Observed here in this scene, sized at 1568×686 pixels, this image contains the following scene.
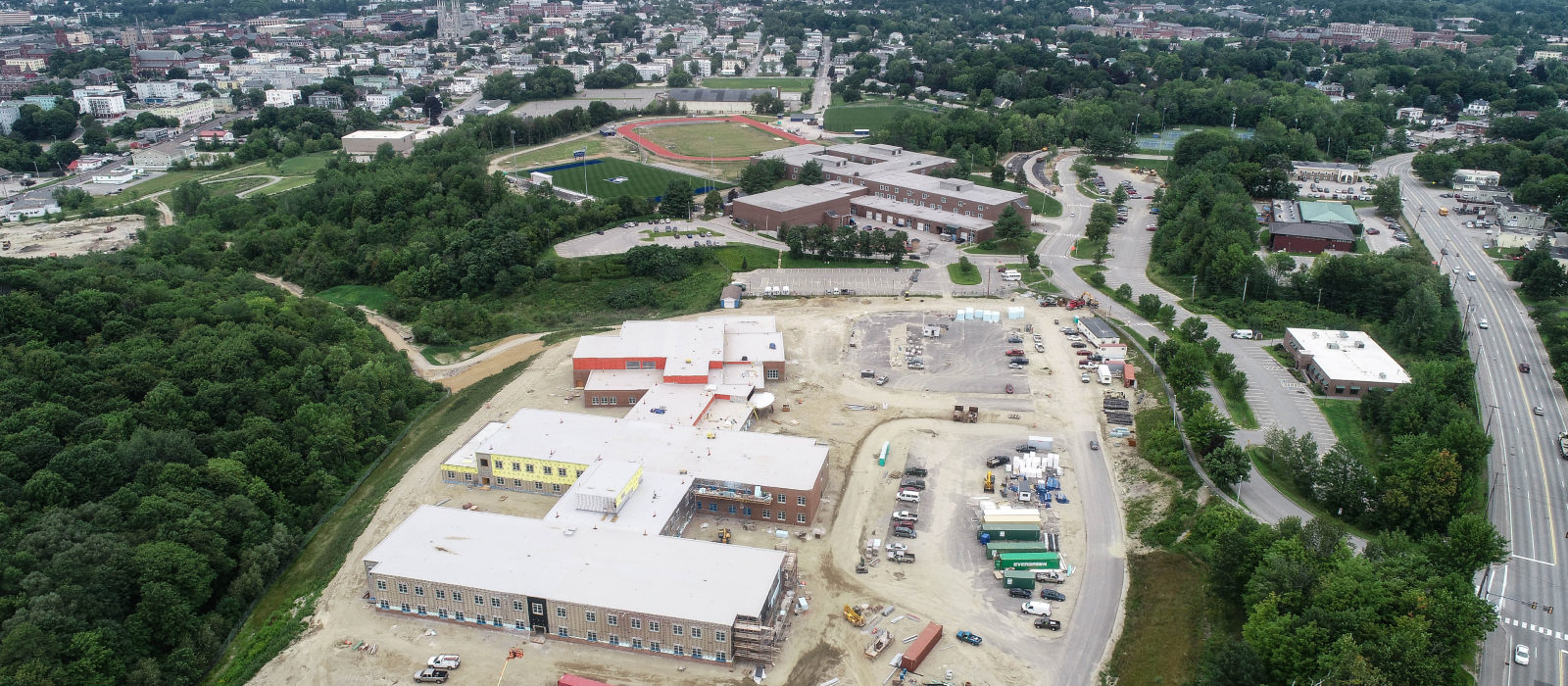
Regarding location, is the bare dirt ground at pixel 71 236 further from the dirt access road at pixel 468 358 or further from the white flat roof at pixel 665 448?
the white flat roof at pixel 665 448

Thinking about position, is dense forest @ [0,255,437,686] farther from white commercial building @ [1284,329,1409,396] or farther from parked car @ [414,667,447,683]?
white commercial building @ [1284,329,1409,396]

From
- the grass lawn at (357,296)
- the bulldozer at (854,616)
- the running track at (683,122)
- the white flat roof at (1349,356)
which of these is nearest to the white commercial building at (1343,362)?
the white flat roof at (1349,356)

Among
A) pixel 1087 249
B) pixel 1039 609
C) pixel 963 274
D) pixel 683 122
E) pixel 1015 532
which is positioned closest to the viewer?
pixel 1039 609

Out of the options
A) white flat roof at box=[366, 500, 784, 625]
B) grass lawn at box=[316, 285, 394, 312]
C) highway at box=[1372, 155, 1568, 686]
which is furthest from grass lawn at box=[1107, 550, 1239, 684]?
grass lawn at box=[316, 285, 394, 312]

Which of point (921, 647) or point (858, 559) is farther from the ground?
point (921, 647)

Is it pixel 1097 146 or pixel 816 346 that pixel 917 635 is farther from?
pixel 1097 146

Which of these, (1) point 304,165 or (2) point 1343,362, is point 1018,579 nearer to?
(2) point 1343,362

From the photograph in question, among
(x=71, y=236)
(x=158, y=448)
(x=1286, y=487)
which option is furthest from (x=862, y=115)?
(x=158, y=448)

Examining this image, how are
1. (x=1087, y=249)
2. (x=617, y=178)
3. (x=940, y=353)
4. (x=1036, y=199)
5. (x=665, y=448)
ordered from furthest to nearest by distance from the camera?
(x=617, y=178), (x=1036, y=199), (x=1087, y=249), (x=940, y=353), (x=665, y=448)

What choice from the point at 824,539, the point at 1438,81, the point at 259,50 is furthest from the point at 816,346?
the point at 259,50
